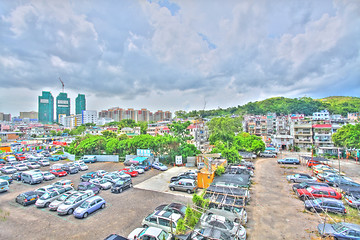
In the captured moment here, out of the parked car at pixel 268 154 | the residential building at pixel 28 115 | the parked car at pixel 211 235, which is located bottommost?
the parked car at pixel 268 154

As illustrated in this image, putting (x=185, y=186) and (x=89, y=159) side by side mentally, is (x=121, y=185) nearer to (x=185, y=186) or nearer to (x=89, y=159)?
(x=185, y=186)

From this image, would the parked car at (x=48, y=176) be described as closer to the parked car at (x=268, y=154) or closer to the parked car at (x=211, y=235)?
the parked car at (x=211, y=235)

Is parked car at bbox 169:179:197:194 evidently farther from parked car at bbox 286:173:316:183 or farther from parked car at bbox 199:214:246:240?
parked car at bbox 286:173:316:183

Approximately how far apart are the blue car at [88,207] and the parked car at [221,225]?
24.7 ft

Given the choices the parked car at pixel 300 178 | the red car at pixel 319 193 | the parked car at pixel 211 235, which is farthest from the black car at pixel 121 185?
the parked car at pixel 300 178

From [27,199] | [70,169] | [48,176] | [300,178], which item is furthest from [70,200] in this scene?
[300,178]

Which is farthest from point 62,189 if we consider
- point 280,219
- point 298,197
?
point 298,197

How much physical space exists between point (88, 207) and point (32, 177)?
11807mm

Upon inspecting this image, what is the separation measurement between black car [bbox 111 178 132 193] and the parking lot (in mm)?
436

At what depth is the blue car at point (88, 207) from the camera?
11.5 meters

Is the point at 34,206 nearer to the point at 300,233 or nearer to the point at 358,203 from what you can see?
the point at 300,233

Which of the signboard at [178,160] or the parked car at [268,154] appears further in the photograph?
the parked car at [268,154]

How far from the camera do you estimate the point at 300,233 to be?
9641 millimetres

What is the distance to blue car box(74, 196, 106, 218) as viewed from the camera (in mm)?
11492
